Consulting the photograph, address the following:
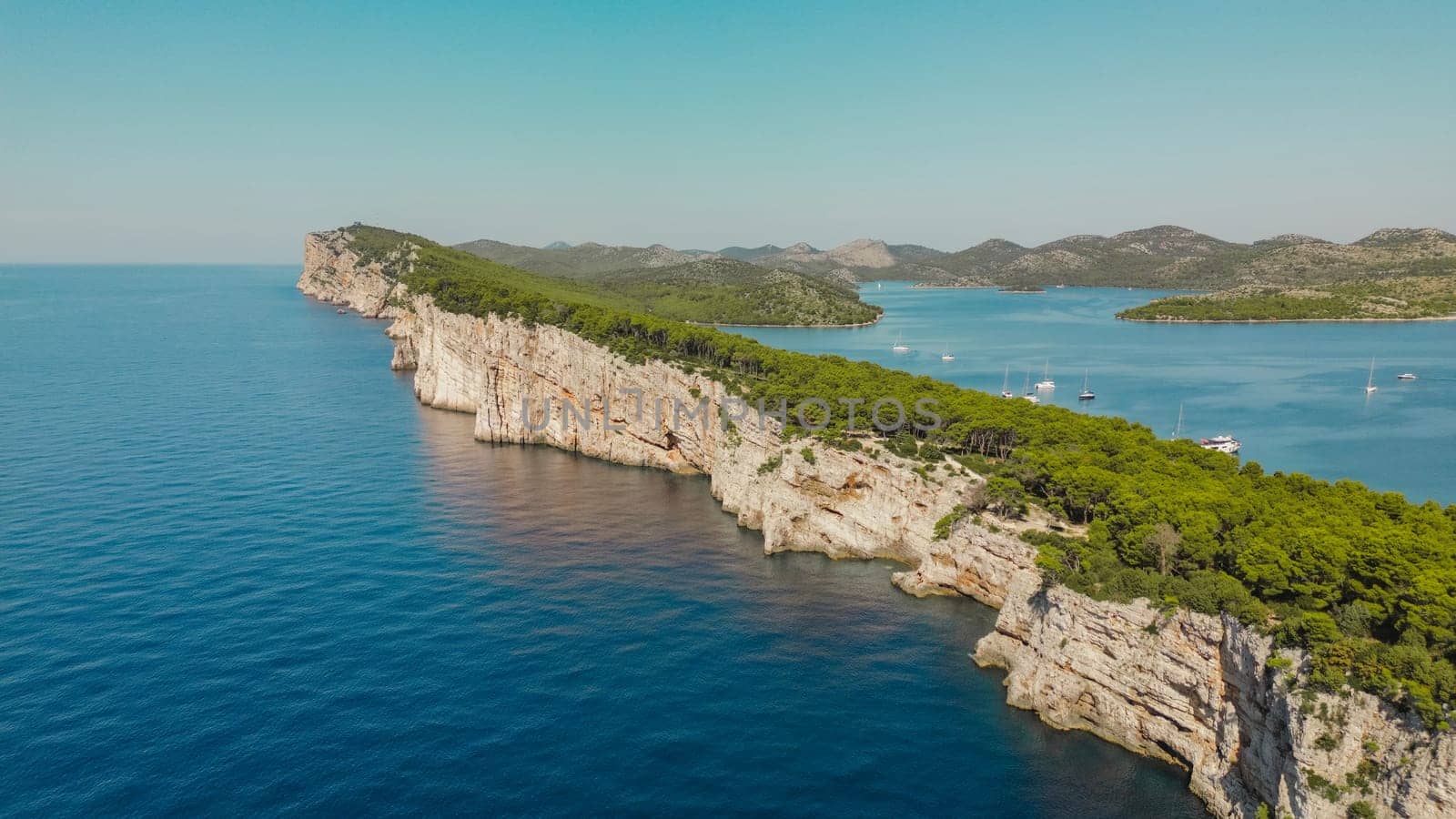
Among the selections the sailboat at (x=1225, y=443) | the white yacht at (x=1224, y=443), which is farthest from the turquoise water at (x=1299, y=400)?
the white yacht at (x=1224, y=443)

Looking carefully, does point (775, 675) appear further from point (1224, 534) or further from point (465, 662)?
point (1224, 534)

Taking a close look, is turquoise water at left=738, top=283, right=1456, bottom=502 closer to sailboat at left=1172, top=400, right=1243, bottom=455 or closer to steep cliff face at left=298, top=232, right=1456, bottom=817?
sailboat at left=1172, top=400, right=1243, bottom=455

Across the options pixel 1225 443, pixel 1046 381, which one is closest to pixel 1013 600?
pixel 1225 443

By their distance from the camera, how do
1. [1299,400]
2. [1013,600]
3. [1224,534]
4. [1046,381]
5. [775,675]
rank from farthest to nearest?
[1046,381], [1299,400], [1013,600], [775,675], [1224,534]

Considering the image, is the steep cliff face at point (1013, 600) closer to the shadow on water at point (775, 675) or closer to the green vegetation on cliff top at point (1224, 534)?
the green vegetation on cliff top at point (1224, 534)

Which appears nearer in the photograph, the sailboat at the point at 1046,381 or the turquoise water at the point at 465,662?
the turquoise water at the point at 465,662

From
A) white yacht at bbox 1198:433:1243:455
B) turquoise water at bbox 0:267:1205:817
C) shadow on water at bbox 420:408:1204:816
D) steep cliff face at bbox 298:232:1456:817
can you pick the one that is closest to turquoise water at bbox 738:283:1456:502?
white yacht at bbox 1198:433:1243:455
